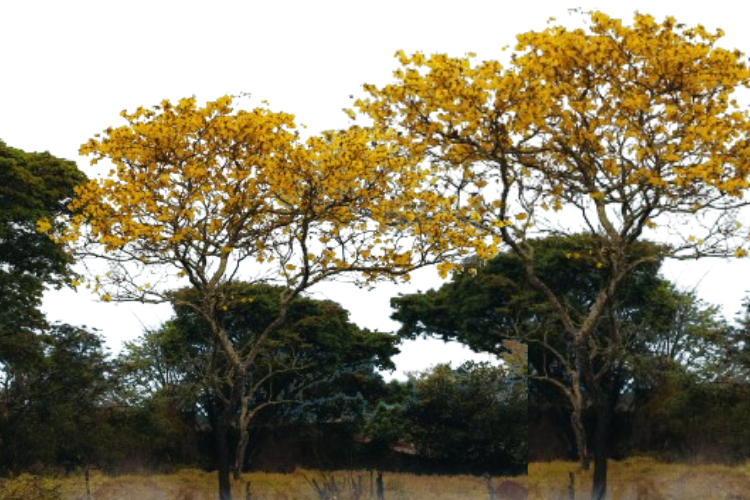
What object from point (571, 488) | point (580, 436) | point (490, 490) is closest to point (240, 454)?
point (490, 490)

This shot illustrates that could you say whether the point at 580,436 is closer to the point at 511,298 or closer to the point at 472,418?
the point at 472,418

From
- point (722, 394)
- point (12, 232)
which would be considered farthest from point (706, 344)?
point (12, 232)

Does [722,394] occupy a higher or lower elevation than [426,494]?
higher

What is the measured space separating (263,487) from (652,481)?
8.86m

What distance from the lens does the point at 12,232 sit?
28.8 metres

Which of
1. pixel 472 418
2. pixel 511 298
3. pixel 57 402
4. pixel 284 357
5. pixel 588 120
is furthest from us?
pixel 57 402

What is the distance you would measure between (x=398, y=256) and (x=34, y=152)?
51.5ft

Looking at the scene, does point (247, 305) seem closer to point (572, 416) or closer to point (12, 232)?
point (12, 232)

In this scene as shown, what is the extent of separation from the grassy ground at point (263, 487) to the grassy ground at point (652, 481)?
8.04ft

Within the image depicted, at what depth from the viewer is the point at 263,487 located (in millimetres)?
22766

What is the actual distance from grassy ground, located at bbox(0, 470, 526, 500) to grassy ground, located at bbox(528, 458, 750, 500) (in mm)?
2451

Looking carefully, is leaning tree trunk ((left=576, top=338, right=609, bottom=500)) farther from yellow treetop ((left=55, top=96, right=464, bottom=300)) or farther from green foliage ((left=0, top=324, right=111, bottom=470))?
green foliage ((left=0, top=324, right=111, bottom=470))

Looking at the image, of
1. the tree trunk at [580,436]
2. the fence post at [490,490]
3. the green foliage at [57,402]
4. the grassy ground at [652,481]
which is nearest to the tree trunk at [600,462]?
the grassy ground at [652,481]

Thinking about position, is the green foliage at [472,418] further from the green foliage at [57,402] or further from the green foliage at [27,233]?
the green foliage at [27,233]
